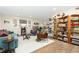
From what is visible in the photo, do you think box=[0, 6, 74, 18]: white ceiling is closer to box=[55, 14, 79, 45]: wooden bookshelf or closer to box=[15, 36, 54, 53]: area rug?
box=[55, 14, 79, 45]: wooden bookshelf

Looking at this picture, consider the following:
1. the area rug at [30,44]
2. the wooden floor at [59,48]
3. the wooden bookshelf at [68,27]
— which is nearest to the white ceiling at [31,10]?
the wooden bookshelf at [68,27]

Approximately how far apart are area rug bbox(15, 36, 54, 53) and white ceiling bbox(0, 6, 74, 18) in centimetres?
60

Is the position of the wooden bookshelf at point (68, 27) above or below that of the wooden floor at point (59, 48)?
above

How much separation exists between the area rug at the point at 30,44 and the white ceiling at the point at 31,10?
60 cm

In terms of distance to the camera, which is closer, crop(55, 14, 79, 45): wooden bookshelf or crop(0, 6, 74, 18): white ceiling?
crop(0, 6, 74, 18): white ceiling

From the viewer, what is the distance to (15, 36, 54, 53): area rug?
2.58 meters

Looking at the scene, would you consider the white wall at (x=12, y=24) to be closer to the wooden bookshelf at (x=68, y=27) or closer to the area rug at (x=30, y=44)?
the area rug at (x=30, y=44)

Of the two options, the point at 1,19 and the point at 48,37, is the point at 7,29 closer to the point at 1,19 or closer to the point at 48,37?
the point at 1,19

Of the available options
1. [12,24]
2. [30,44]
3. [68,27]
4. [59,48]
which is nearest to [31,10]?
[12,24]

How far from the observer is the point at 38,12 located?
8.64 ft

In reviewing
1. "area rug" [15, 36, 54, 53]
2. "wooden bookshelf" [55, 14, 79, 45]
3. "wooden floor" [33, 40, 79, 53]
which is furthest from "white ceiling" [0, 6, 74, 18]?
"wooden floor" [33, 40, 79, 53]

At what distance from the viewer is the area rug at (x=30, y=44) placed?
8.47ft
